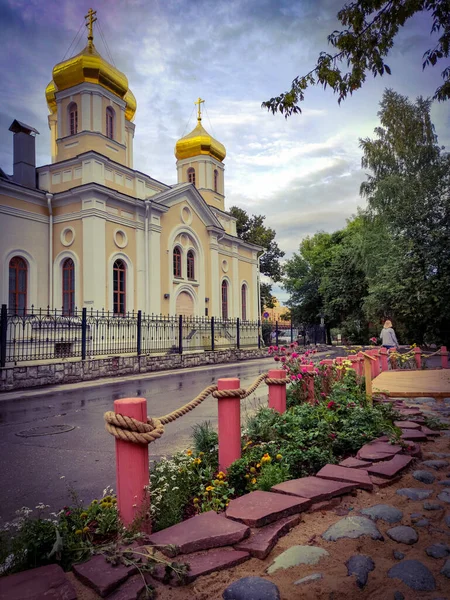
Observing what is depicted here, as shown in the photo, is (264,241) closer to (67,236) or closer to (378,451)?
(67,236)

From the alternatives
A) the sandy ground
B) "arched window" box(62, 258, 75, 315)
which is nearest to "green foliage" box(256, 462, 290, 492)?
the sandy ground

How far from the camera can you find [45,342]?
14.2 meters

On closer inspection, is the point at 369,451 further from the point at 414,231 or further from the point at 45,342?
the point at 414,231

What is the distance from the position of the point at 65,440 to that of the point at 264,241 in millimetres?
38327

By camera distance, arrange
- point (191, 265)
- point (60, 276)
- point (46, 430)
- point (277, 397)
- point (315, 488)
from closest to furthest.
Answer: point (315, 488), point (277, 397), point (46, 430), point (60, 276), point (191, 265)

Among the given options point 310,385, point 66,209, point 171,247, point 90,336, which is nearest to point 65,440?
point 310,385

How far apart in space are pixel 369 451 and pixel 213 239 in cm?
2599

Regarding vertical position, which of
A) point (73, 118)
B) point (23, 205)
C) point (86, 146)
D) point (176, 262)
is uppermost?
point (73, 118)

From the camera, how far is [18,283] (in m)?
20.1

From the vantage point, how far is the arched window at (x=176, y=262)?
84.7 ft

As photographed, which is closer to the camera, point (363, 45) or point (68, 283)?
point (363, 45)

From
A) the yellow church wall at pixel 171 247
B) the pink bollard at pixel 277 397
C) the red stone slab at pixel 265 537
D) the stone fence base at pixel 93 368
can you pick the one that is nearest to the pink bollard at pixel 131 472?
the red stone slab at pixel 265 537

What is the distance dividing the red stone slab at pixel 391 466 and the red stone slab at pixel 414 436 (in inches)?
29.1

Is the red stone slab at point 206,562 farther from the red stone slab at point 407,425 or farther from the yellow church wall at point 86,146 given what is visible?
the yellow church wall at point 86,146
